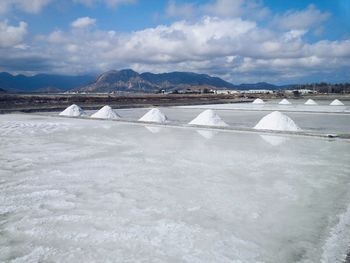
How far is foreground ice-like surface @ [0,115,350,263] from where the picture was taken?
245 cm

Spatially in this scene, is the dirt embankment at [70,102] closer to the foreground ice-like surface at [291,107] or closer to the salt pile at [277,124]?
the foreground ice-like surface at [291,107]

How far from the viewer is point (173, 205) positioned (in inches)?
134

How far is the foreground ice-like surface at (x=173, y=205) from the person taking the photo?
8.05ft

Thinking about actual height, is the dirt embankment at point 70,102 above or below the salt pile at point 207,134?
above

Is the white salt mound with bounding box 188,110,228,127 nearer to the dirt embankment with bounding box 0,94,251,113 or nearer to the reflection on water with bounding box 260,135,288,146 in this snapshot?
the reflection on water with bounding box 260,135,288,146

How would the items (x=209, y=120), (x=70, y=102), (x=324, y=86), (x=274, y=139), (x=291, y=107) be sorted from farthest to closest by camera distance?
1. (x=324, y=86)
2. (x=70, y=102)
3. (x=291, y=107)
4. (x=209, y=120)
5. (x=274, y=139)

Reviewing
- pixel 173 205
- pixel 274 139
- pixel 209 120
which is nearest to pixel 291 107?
pixel 209 120

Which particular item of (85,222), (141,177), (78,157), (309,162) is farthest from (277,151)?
(85,222)

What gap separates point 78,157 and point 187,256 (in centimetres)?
397

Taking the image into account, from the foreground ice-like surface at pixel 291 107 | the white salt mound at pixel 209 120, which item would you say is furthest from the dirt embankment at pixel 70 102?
the white salt mound at pixel 209 120

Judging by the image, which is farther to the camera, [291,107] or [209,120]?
[291,107]

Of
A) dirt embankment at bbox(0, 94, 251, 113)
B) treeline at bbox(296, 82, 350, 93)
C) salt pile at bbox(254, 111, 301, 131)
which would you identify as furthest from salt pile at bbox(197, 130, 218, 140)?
treeline at bbox(296, 82, 350, 93)

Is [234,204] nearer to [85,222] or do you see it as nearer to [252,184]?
[252,184]

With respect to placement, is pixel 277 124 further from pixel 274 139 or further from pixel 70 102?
pixel 70 102
